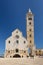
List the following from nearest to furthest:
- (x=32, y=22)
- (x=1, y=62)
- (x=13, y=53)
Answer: (x=1, y=62)
(x=13, y=53)
(x=32, y=22)

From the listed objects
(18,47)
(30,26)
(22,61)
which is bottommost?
(22,61)

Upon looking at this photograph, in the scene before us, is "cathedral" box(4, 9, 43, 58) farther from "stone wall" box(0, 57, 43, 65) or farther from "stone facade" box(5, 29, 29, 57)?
"stone wall" box(0, 57, 43, 65)

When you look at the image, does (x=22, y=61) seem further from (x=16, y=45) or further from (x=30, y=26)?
(x=30, y=26)

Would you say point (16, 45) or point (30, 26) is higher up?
point (30, 26)

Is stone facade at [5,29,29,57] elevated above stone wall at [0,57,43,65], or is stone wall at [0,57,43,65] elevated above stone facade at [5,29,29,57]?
stone facade at [5,29,29,57]

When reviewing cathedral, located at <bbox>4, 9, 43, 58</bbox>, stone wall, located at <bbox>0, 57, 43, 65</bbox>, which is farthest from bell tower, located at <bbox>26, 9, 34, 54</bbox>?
stone wall, located at <bbox>0, 57, 43, 65</bbox>

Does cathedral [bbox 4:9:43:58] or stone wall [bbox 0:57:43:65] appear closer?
stone wall [bbox 0:57:43:65]

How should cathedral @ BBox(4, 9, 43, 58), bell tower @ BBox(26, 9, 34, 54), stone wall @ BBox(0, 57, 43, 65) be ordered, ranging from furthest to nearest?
bell tower @ BBox(26, 9, 34, 54)
cathedral @ BBox(4, 9, 43, 58)
stone wall @ BBox(0, 57, 43, 65)

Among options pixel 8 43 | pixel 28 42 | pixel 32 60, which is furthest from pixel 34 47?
pixel 32 60

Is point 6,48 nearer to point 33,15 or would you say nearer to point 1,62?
point 33,15

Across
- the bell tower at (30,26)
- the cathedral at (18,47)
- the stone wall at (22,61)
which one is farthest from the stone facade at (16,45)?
the stone wall at (22,61)

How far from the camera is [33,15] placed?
59.4m

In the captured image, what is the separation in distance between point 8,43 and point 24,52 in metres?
3.86

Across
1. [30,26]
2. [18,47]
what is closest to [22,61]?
[18,47]
